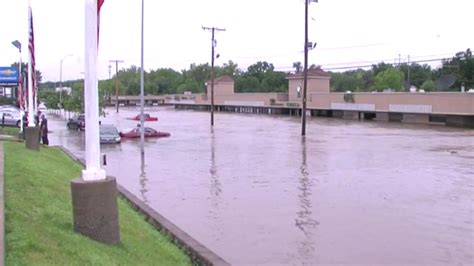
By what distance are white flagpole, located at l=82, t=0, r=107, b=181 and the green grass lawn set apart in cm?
88

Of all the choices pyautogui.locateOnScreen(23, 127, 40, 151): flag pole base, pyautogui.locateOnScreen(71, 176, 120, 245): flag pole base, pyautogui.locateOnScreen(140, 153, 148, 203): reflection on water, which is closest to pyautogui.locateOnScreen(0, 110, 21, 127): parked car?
pyautogui.locateOnScreen(140, 153, 148, 203): reflection on water

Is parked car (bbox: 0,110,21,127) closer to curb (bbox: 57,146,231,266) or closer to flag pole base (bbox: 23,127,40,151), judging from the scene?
flag pole base (bbox: 23,127,40,151)

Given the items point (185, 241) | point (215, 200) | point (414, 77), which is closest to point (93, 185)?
point (185, 241)

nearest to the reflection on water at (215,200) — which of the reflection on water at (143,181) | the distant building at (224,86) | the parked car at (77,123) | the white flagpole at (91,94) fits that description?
the reflection on water at (143,181)

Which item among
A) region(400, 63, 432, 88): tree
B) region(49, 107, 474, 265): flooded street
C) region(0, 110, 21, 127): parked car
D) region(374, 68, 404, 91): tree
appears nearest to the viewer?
region(49, 107, 474, 265): flooded street

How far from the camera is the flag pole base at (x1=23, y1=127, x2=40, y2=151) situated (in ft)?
69.6

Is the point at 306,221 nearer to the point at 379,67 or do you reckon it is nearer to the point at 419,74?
the point at 419,74

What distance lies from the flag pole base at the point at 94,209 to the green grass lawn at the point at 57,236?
17 centimetres

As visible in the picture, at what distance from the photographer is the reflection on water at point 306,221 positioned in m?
10.8

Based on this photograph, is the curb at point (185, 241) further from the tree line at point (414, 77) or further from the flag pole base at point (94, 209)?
the tree line at point (414, 77)

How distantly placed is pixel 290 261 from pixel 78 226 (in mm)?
3861

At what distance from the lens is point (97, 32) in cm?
809

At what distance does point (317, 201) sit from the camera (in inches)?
642

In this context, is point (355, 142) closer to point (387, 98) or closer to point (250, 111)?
point (387, 98)
